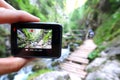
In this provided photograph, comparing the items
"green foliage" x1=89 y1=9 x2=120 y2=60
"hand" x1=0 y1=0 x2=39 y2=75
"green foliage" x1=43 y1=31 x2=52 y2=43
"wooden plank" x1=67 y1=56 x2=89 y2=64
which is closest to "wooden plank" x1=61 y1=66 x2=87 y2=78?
"wooden plank" x1=67 y1=56 x2=89 y2=64

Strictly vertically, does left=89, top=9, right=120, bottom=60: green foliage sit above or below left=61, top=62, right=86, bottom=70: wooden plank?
above

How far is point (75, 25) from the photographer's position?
49.1ft

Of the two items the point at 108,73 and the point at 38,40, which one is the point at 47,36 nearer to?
the point at 38,40

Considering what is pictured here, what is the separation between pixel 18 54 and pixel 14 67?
0.11 metres

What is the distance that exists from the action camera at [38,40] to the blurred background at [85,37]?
4cm

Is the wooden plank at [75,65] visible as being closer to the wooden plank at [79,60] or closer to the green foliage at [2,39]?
the wooden plank at [79,60]

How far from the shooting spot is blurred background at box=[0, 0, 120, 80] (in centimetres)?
356

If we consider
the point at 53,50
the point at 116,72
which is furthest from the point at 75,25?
the point at 53,50

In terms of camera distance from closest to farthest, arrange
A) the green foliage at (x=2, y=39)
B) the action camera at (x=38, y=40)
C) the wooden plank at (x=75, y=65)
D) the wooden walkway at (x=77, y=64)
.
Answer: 1. the action camera at (x=38, y=40)
2. the green foliage at (x=2, y=39)
3. the wooden walkway at (x=77, y=64)
4. the wooden plank at (x=75, y=65)

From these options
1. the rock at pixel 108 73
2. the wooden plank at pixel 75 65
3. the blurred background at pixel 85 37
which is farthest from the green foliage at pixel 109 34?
the rock at pixel 108 73

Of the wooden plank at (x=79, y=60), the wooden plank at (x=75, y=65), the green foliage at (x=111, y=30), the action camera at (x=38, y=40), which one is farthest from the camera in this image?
the green foliage at (x=111, y=30)

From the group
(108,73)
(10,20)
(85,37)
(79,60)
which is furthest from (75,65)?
(85,37)

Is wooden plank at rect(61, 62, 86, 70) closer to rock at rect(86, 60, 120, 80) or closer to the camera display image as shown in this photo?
rock at rect(86, 60, 120, 80)

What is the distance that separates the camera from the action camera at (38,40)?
0.66 metres
